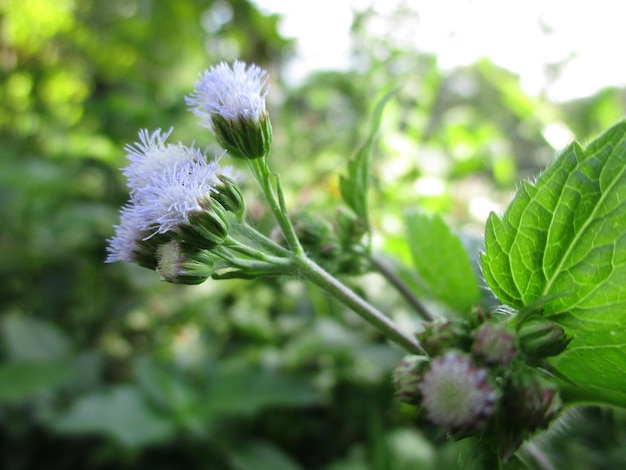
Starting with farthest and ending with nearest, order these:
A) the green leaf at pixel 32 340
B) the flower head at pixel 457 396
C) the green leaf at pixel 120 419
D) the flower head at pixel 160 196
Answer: the green leaf at pixel 32 340 < the green leaf at pixel 120 419 < the flower head at pixel 160 196 < the flower head at pixel 457 396

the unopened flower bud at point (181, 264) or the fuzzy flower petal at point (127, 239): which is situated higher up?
the fuzzy flower petal at point (127, 239)

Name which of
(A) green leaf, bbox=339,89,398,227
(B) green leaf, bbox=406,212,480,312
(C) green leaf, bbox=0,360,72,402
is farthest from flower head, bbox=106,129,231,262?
(C) green leaf, bbox=0,360,72,402

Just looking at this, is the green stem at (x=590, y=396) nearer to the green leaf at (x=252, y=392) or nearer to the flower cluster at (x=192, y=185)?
the flower cluster at (x=192, y=185)

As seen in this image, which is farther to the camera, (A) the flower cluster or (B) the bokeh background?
(B) the bokeh background

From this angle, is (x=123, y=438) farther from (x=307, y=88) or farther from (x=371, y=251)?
(x=307, y=88)

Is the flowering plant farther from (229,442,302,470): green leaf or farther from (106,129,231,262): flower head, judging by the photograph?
(229,442,302,470): green leaf

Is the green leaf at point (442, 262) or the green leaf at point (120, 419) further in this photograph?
the green leaf at point (120, 419)

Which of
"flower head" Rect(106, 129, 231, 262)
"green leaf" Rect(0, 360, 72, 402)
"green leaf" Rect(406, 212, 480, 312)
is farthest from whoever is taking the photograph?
"green leaf" Rect(0, 360, 72, 402)

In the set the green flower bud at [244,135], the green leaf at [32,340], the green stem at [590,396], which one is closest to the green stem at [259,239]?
the green flower bud at [244,135]

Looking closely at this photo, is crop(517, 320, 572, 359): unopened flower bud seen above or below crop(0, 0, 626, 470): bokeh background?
below
